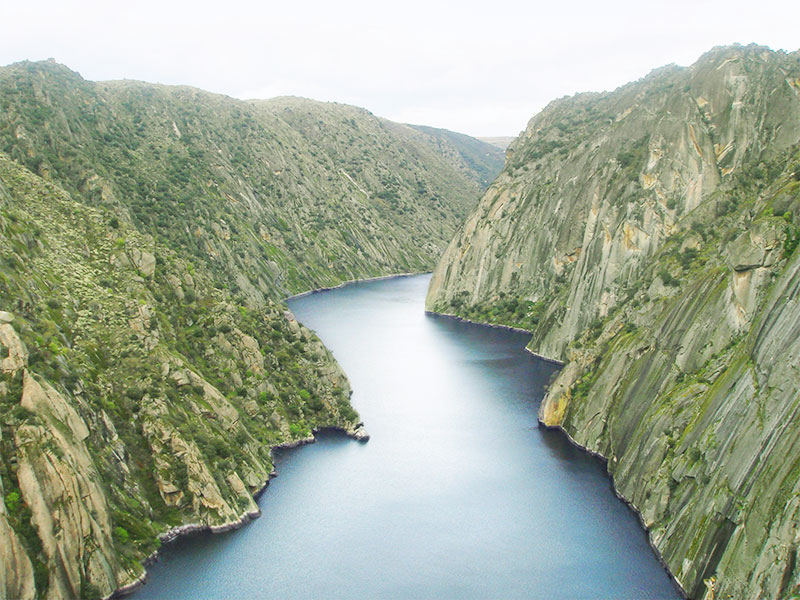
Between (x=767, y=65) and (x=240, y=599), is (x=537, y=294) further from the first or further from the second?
(x=240, y=599)

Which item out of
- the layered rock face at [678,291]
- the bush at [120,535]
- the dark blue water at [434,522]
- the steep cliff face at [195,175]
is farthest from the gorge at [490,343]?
the steep cliff face at [195,175]

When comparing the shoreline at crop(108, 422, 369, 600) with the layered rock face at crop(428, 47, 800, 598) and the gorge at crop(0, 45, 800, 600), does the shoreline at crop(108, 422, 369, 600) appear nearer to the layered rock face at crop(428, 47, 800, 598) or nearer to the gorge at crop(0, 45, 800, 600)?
the gorge at crop(0, 45, 800, 600)

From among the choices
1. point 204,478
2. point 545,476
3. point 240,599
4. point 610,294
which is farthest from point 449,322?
point 240,599

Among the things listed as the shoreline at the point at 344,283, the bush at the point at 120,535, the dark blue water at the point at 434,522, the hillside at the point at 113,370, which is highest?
the hillside at the point at 113,370

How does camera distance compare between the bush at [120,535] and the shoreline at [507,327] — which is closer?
the bush at [120,535]

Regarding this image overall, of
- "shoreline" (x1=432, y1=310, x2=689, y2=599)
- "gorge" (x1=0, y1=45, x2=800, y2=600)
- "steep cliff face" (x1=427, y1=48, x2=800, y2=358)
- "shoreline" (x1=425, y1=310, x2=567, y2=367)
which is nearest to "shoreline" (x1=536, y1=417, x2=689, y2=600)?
"shoreline" (x1=432, y1=310, x2=689, y2=599)

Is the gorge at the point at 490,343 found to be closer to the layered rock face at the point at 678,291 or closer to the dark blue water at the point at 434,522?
the layered rock face at the point at 678,291
